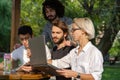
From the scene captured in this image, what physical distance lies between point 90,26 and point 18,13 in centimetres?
346

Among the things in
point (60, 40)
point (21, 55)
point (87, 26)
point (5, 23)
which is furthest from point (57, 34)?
point (5, 23)

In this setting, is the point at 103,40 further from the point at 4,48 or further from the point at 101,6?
the point at 4,48

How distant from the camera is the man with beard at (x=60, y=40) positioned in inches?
154

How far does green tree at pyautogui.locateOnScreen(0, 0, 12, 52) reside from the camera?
32.6 m

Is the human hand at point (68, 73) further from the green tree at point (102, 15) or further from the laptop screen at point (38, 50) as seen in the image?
the green tree at point (102, 15)

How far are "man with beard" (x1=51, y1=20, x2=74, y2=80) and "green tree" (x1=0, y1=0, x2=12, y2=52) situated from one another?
28578mm

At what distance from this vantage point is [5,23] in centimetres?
3284

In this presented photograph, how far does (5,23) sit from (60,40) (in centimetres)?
2922

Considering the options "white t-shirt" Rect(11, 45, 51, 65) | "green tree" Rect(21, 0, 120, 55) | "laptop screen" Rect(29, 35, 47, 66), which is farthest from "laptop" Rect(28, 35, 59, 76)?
"green tree" Rect(21, 0, 120, 55)

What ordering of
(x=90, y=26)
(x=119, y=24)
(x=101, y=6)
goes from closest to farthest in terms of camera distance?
1. (x=90, y=26)
2. (x=119, y=24)
3. (x=101, y=6)

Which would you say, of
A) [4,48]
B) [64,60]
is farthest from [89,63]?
[4,48]

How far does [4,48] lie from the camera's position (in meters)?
32.6

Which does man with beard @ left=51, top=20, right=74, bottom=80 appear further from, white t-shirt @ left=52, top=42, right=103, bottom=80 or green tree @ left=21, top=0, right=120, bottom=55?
green tree @ left=21, top=0, right=120, bottom=55

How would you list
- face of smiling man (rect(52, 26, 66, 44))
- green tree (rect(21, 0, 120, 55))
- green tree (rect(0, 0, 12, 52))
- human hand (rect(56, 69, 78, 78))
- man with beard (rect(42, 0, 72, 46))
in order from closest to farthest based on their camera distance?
human hand (rect(56, 69, 78, 78))
face of smiling man (rect(52, 26, 66, 44))
man with beard (rect(42, 0, 72, 46))
green tree (rect(21, 0, 120, 55))
green tree (rect(0, 0, 12, 52))
